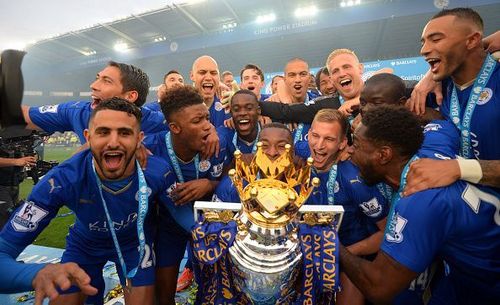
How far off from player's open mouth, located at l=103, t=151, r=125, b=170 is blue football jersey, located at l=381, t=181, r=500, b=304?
1759 millimetres

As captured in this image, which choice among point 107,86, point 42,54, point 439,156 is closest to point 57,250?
point 107,86

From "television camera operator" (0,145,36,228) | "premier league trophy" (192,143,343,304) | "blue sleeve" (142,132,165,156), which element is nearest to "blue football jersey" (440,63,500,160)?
"premier league trophy" (192,143,343,304)

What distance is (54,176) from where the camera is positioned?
2.07 meters

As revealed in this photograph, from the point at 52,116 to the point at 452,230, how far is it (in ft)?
12.0

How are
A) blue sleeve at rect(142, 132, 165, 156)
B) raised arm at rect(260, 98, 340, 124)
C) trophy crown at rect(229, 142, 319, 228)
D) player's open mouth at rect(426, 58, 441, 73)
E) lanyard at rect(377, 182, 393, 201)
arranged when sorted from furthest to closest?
raised arm at rect(260, 98, 340, 124)
blue sleeve at rect(142, 132, 165, 156)
lanyard at rect(377, 182, 393, 201)
player's open mouth at rect(426, 58, 441, 73)
trophy crown at rect(229, 142, 319, 228)

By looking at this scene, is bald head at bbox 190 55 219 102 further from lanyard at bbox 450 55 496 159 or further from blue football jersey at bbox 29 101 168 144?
lanyard at bbox 450 55 496 159

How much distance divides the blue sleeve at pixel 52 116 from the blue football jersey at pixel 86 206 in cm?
119

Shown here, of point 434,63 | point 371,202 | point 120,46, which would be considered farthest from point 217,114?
point 120,46

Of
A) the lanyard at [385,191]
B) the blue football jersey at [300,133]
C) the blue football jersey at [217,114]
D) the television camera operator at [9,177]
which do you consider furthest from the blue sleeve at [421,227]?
the television camera operator at [9,177]

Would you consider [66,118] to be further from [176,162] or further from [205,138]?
[205,138]

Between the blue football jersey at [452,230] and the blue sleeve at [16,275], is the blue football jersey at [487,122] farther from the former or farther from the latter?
the blue sleeve at [16,275]

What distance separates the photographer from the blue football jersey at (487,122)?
80.4 inches

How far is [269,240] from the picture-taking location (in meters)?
1.30

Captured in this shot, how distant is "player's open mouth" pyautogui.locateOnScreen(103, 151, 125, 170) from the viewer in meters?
2.02
